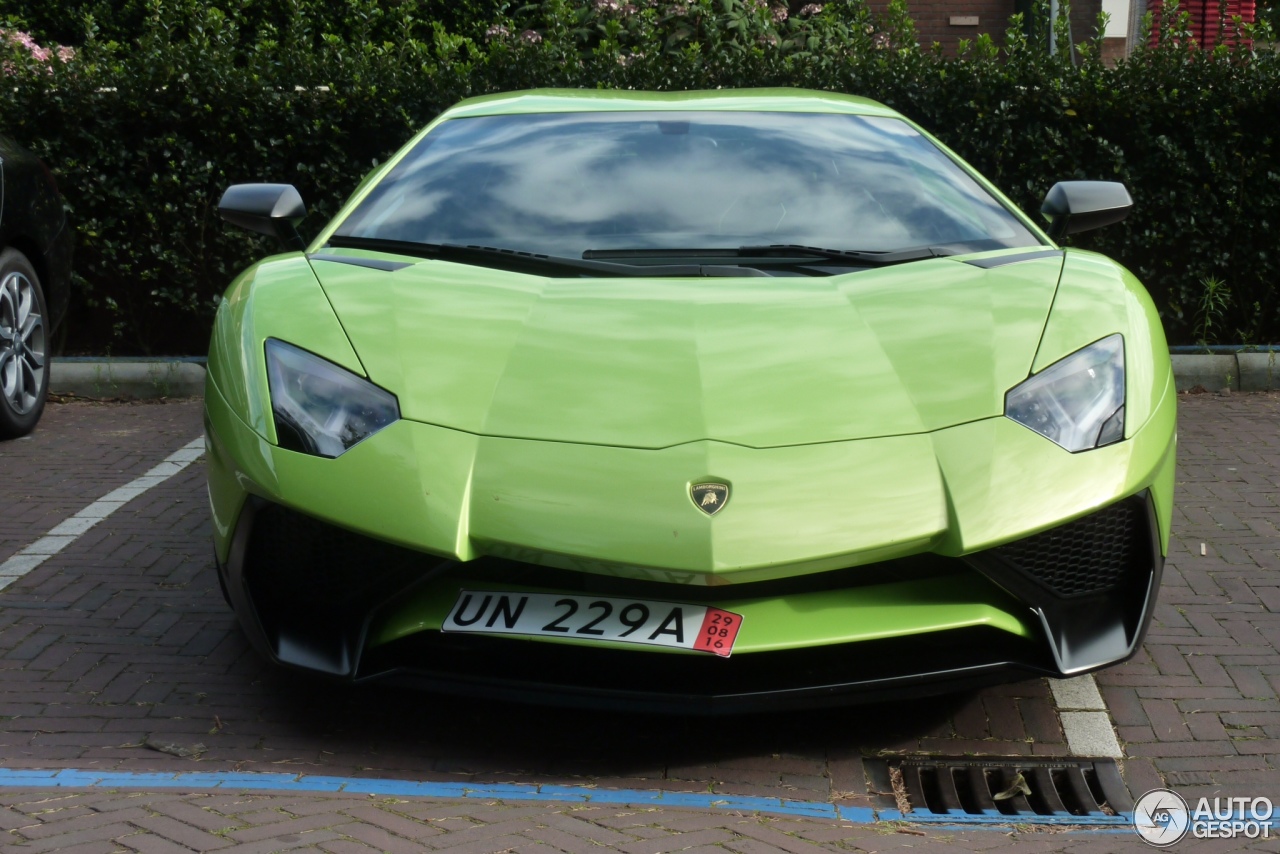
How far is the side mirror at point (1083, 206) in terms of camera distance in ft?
14.2

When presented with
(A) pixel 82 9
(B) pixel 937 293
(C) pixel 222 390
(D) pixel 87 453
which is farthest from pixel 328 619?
(A) pixel 82 9

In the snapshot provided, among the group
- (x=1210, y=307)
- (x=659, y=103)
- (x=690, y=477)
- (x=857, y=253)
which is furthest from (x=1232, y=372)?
→ (x=690, y=477)

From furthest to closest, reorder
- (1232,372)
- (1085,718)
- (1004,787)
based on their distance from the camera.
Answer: (1232,372) < (1085,718) < (1004,787)

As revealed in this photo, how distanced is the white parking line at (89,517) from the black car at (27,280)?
78 centimetres

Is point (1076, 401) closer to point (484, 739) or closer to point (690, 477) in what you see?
point (690, 477)

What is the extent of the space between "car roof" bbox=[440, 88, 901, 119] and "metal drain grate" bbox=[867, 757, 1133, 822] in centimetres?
231

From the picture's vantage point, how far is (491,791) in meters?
2.99

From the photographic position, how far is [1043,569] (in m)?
3.01

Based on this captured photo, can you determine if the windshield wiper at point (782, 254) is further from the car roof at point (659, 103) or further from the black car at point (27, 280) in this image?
the black car at point (27, 280)

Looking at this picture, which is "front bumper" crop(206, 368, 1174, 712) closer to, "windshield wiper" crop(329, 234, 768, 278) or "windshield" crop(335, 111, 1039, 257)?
"windshield wiper" crop(329, 234, 768, 278)

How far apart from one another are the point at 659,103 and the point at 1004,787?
253 cm

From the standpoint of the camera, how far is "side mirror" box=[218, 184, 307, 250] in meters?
4.34

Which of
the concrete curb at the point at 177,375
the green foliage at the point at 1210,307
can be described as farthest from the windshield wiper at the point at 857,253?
the green foliage at the point at 1210,307

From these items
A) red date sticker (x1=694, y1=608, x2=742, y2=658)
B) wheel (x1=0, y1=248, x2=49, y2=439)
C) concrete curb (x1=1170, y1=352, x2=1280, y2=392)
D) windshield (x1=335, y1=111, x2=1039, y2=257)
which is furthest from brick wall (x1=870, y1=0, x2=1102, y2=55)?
red date sticker (x1=694, y1=608, x2=742, y2=658)
